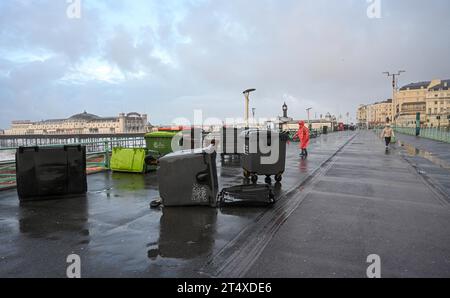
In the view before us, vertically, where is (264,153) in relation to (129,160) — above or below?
above

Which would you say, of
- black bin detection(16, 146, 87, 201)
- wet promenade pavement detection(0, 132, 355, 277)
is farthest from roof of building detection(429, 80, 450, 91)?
black bin detection(16, 146, 87, 201)

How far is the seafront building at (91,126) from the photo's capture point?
132m

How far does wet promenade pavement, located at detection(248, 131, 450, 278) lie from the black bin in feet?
16.6

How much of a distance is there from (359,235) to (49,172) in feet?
21.5

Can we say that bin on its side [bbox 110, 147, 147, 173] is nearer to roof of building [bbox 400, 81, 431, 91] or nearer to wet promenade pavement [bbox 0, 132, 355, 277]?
wet promenade pavement [bbox 0, 132, 355, 277]

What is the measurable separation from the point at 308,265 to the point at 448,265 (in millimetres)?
1681

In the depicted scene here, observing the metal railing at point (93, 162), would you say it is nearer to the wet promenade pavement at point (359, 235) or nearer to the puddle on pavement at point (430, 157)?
the wet promenade pavement at point (359, 235)

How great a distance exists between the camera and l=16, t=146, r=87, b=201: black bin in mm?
7059

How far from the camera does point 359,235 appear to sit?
16.2 feet

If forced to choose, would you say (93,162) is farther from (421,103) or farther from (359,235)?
(421,103)

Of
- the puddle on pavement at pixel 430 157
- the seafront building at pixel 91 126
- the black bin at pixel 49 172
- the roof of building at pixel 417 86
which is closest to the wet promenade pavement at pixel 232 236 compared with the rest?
the black bin at pixel 49 172

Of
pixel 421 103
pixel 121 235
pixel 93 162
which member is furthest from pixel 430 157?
pixel 421 103
